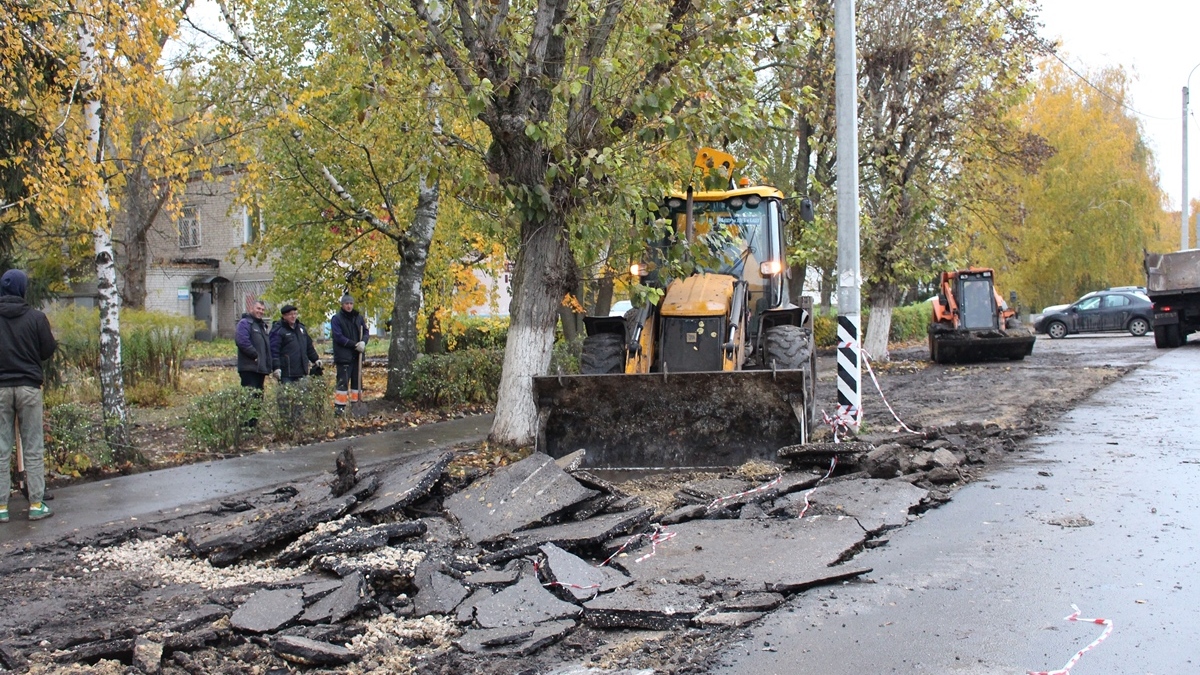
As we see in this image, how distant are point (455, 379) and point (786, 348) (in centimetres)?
650

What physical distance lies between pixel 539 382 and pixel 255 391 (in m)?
4.05

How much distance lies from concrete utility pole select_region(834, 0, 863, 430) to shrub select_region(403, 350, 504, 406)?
5903 millimetres

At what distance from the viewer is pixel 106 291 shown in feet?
34.9

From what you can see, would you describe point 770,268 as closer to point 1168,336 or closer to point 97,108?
point 97,108

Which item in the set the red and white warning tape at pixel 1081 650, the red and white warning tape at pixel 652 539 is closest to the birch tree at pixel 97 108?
the red and white warning tape at pixel 652 539

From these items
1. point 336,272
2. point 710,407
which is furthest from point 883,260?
point 710,407

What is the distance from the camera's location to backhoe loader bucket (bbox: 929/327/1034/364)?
2484cm

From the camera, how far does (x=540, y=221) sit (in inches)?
437

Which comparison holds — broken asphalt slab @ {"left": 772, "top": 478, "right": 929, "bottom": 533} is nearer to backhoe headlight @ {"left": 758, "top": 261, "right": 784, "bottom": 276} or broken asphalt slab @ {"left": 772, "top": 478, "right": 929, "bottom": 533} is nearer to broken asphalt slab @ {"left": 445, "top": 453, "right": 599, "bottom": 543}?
broken asphalt slab @ {"left": 445, "top": 453, "right": 599, "bottom": 543}

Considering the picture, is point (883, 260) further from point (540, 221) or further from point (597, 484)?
point (597, 484)

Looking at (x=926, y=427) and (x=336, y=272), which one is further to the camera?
(x=336, y=272)

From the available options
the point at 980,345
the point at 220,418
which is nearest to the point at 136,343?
the point at 220,418

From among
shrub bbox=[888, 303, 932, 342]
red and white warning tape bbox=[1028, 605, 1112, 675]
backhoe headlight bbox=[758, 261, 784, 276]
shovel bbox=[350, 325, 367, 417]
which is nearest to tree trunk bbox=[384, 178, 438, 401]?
shovel bbox=[350, 325, 367, 417]

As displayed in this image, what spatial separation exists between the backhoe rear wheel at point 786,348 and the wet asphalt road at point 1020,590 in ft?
7.83
